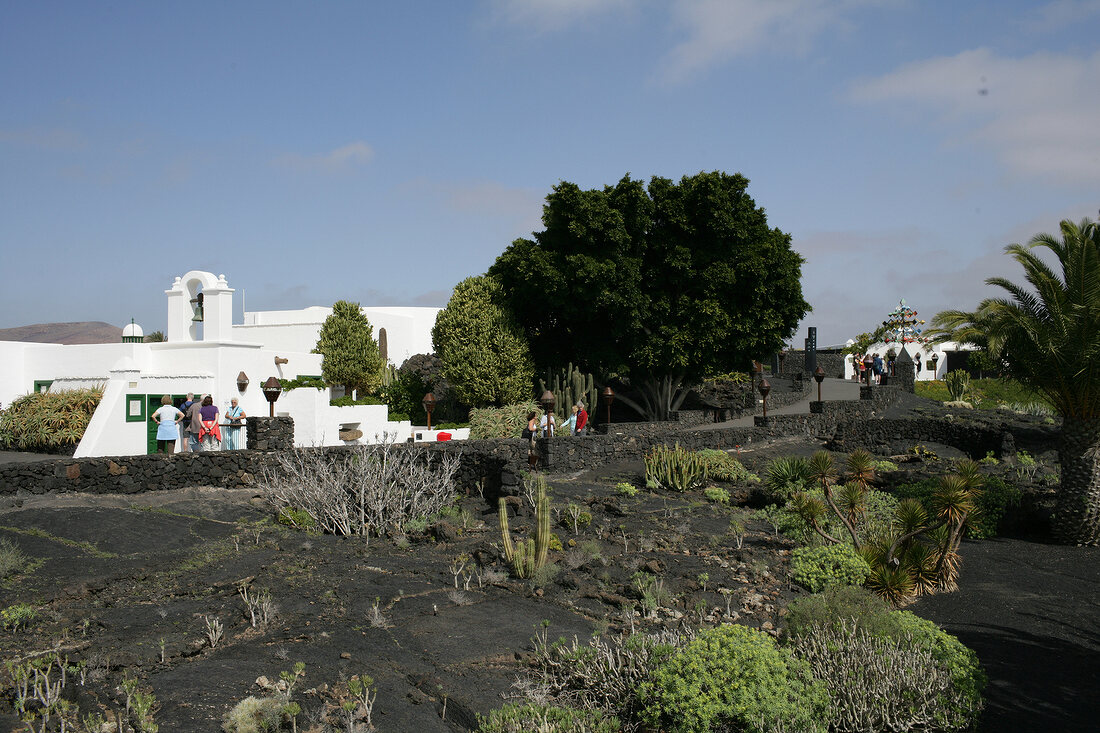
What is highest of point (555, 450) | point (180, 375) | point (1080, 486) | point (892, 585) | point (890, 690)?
point (180, 375)

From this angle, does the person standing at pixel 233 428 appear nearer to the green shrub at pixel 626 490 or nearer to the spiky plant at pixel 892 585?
the green shrub at pixel 626 490

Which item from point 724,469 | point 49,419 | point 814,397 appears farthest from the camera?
point 814,397

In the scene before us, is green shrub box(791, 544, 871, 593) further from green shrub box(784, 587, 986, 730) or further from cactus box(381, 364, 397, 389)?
cactus box(381, 364, 397, 389)

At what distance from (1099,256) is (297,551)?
12.6m

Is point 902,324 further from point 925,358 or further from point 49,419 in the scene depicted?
point 49,419

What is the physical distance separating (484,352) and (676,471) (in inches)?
443

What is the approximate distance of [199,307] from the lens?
20250 millimetres

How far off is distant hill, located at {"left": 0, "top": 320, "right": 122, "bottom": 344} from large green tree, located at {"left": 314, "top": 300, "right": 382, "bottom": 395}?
264ft

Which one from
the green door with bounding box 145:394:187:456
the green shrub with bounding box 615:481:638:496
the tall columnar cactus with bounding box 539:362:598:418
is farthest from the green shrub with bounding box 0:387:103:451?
the green shrub with bounding box 615:481:638:496

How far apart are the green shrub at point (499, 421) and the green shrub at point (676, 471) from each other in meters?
8.79

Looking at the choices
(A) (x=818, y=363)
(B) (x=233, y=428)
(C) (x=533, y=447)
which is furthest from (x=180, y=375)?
(A) (x=818, y=363)

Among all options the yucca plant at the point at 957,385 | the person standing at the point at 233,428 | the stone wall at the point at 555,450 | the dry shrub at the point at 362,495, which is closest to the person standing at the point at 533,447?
the stone wall at the point at 555,450

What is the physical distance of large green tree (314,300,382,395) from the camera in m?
27.5

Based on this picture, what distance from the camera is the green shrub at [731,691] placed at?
4992 mm
